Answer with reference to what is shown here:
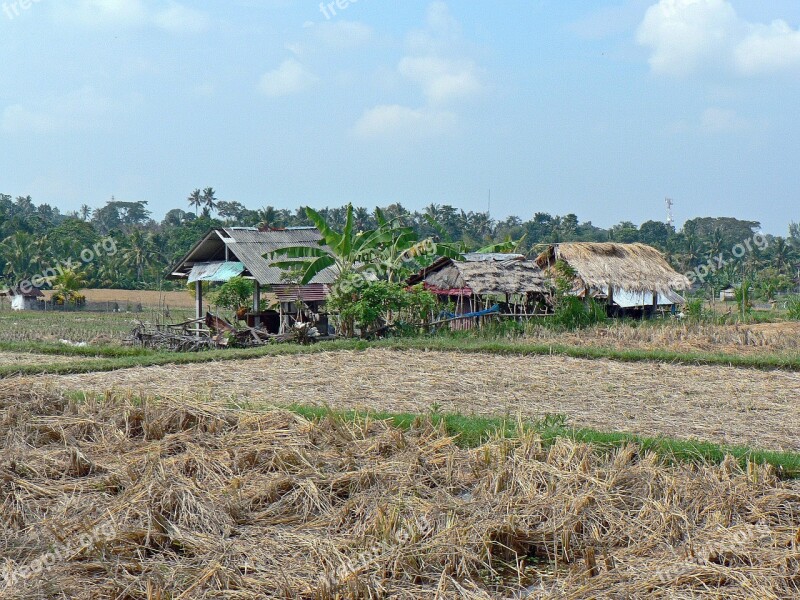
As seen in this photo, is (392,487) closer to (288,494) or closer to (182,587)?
(288,494)

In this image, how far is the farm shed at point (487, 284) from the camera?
15922mm

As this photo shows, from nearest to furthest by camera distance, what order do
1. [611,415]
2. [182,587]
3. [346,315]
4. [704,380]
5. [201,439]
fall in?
[182,587]
[201,439]
[611,415]
[704,380]
[346,315]

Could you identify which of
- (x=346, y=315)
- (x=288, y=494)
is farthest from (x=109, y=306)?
(x=288, y=494)

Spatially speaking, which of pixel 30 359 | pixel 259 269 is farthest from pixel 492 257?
pixel 30 359

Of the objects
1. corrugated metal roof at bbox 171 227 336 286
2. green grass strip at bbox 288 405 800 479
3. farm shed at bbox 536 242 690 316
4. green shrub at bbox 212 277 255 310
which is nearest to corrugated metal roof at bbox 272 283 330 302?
corrugated metal roof at bbox 171 227 336 286

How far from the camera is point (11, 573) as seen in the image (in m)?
3.91

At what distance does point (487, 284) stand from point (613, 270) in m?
4.04

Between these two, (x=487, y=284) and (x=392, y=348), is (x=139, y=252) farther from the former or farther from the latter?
(x=392, y=348)

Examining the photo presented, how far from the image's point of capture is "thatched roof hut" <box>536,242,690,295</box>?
18.0 metres

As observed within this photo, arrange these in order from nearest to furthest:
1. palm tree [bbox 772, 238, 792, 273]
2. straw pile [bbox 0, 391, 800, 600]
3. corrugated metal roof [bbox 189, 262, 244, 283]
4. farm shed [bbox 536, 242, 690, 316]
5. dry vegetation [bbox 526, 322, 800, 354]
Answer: straw pile [bbox 0, 391, 800, 600] → dry vegetation [bbox 526, 322, 800, 354] → corrugated metal roof [bbox 189, 262, 244, 283] → farm shed [bbox 536, 242, 690, 316] → palm tree [bbox 772, 238, 792, 273]

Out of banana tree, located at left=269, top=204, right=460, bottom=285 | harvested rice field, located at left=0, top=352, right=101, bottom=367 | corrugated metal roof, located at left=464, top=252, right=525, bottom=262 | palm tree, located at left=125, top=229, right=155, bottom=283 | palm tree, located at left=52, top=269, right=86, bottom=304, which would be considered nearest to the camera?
harvested rice field, located at left=0, top=352, right=101, bottom=367

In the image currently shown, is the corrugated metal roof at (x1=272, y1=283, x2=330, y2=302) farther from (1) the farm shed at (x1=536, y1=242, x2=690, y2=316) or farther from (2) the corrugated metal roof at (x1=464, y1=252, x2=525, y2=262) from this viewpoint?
(1) the farm shed at (x1=536, y1=242, x2=690, y2=316)

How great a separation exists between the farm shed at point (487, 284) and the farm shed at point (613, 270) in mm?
792

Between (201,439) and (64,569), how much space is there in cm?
202
